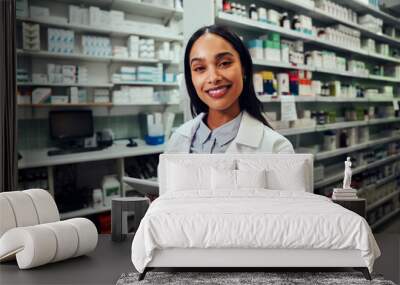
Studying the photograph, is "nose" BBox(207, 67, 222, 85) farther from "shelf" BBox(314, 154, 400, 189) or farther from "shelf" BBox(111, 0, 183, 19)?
"shelf" BBox(314, 154, 400, 189)

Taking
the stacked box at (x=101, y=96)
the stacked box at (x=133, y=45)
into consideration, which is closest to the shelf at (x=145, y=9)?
the stacked box at (x=133, y=45)

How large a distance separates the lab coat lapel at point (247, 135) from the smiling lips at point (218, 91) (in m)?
0.28

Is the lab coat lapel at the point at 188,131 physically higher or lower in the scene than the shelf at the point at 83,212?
higher

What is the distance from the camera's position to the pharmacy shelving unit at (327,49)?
14.1 feet

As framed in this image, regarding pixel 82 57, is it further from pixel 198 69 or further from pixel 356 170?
pixel 356 170

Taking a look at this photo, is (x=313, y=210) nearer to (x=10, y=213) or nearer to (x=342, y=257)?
(x=342, y=257)

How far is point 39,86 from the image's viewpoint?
16.0ft

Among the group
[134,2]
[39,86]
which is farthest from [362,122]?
[39,86]

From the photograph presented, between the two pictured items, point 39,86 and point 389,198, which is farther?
point 389,198

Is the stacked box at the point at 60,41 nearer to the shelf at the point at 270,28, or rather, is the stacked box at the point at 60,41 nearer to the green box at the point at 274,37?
the shelf at the point at 270,28

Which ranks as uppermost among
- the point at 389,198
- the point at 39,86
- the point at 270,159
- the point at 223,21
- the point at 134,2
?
the point at 134,2

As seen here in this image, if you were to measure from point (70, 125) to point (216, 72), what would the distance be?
6.24 ft

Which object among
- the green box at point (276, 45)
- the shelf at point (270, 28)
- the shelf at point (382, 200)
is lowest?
the shelf at point (382, 200)

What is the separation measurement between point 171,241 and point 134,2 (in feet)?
10.9
